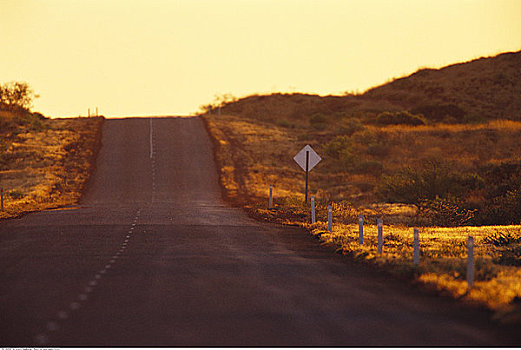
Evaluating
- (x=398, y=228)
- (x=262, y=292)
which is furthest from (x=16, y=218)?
(x=262, y=292)

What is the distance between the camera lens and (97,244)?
63.2 feet

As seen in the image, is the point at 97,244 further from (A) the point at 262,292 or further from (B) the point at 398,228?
(B) the point at 398,228

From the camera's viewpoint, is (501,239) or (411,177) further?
(411,177)

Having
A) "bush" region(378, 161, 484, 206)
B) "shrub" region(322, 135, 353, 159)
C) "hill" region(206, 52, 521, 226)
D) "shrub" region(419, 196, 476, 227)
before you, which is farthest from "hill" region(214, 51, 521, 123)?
"shrub" region(419, 196, 476, 227)

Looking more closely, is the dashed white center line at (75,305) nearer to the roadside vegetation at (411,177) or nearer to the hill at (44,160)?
the roadside vegetation at (411,177)

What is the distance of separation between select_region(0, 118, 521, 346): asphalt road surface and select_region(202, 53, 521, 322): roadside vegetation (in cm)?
107

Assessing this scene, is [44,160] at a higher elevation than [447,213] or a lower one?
higher

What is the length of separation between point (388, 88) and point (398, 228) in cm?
9397

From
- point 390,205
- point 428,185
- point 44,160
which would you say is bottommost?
point 390,205

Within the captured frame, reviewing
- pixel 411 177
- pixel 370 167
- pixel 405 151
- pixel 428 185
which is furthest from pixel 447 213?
pixel 405 151

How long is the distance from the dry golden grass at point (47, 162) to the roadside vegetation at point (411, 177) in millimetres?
9187

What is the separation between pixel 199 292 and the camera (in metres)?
12.2

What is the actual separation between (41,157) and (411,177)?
89.2 feet

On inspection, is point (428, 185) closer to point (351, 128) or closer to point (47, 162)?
point (47, 162)
